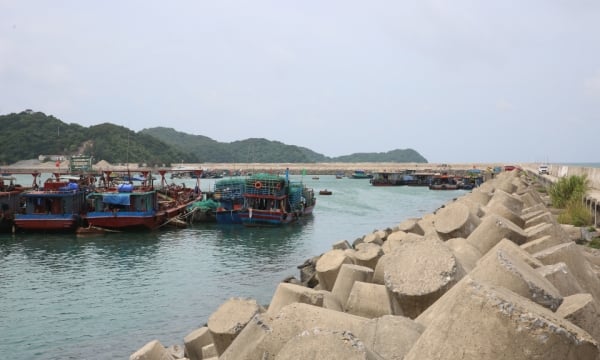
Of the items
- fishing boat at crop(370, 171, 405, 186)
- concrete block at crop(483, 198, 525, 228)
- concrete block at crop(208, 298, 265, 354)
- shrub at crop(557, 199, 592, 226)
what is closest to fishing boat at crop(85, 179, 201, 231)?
shrub at crop(557, 199, 592, 226)

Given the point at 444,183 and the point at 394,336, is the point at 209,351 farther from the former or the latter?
the point at 444,183

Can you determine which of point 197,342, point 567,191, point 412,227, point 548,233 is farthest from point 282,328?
point 567,191

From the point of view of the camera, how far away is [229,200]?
3862cm

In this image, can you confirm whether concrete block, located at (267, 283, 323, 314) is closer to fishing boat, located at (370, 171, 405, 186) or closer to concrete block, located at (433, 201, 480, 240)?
concrete block, located at (433, 201, 480, 240)

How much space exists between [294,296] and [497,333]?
4.36 meters

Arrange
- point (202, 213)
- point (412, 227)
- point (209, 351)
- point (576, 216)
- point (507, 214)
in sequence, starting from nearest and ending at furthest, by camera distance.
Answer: point (209, 351)
point (507, 214)
point (412, 227)
point (576, 216)
point (202, 213)

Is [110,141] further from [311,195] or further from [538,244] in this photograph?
[538,244]

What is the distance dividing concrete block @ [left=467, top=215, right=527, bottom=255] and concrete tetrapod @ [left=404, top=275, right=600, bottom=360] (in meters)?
4.74

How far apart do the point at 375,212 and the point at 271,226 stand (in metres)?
13.9

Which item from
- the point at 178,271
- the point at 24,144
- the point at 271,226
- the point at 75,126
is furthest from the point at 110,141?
the point at 178,271

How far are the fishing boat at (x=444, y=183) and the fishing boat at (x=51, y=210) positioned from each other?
58.3 meters

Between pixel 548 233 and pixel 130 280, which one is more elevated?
pixel 548 233

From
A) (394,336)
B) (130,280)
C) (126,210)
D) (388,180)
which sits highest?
(394,336)

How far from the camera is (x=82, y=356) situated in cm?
1220
